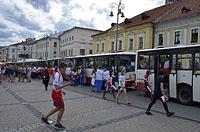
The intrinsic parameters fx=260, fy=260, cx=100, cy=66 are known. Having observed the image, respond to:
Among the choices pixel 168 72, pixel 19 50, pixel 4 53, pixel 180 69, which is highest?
pixel 19 50

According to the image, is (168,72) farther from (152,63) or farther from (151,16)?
(151,16)

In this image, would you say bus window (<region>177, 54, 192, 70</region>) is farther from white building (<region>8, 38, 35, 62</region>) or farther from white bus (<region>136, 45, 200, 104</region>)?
white building (<region>8, 38, 35, 62</region>)

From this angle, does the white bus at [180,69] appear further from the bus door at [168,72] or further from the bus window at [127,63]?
the bus window at [127,63]

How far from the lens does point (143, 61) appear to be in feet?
56.5

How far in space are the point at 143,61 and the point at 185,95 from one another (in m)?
4.25

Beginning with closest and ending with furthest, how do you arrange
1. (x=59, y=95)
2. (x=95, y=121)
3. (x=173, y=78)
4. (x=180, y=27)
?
(x=59, y=95)
(x=95, y=121)
(x=173, y=78)
(x=180, y=27)

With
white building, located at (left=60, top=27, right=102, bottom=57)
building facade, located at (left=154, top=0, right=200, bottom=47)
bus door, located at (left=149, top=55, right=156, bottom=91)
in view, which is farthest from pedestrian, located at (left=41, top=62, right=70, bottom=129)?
white building, located at (left=60, top=27, right=102, bottom=57)

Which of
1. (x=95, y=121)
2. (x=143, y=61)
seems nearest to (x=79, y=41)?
(x=143, y=61)

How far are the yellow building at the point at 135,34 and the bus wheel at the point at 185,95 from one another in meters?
27.3

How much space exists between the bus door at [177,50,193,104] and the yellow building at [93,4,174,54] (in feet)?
88.7

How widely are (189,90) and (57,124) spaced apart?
27.3 ft

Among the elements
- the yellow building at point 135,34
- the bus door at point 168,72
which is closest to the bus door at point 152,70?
the bus door at point 168,72

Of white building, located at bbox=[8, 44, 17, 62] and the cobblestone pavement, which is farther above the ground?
white building, located at bbox=[8, 44, 17, 62]

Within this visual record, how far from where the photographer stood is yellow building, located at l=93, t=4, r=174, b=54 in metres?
41.0
